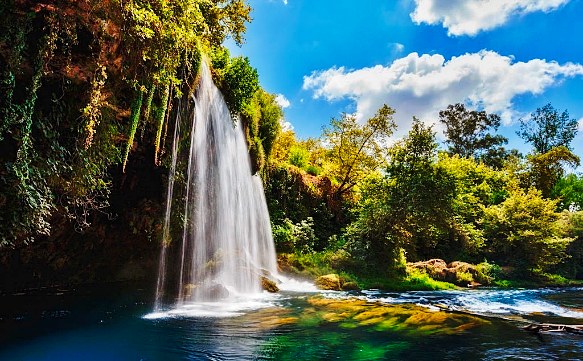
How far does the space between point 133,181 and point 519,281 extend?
23.4 m

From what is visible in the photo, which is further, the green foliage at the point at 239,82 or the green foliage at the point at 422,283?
the green foliage at the point at 422,283

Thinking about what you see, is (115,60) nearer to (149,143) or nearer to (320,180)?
(149,143)

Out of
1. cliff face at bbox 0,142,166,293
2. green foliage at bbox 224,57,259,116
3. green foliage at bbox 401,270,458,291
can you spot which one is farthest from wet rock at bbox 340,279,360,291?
green foliage at bbox 224,57,259,116

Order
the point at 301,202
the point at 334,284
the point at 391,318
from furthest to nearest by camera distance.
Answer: the point at 301,202
the point at 334,284
the point at 391,318

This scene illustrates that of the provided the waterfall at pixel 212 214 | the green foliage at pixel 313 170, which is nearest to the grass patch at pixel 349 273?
the waterfall at pixel 212 214

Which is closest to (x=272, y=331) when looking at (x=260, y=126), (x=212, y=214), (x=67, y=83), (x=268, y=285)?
(x=67, y=83)

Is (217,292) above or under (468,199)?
under

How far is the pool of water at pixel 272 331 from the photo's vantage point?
5.93 metres

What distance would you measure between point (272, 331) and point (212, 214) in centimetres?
760

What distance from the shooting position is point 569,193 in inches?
1479

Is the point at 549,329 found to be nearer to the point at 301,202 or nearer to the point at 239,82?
the point at 239,82

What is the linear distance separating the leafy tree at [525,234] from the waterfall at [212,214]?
17.9 metres

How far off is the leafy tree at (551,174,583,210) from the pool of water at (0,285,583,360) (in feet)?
107

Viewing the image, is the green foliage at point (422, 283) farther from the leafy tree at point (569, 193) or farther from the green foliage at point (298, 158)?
the leafy tree at point (569, 193)
